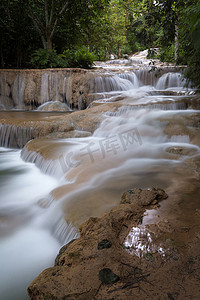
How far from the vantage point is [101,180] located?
315cm

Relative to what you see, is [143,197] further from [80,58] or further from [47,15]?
[47,15]

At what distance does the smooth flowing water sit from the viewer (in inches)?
83.6

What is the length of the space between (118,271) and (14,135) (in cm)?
542

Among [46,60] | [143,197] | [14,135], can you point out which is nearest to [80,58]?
[46,60]

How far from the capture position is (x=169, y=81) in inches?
402

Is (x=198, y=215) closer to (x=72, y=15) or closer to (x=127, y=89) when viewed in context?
(x=127, y=89)

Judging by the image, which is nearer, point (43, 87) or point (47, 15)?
point (43, 87)

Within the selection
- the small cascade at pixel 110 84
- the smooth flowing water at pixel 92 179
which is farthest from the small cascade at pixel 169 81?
the smooth flowing water at pixel 92 179

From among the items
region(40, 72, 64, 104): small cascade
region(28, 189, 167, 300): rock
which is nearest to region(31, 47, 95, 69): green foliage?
region(40, 72, 64, 104): small cascade

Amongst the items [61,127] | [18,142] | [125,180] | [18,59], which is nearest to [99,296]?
[125,180]

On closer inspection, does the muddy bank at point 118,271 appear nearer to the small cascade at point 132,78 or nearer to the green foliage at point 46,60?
the small cascade at point 132,78

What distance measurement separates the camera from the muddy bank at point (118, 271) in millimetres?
1093

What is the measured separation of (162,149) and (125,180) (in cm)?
160

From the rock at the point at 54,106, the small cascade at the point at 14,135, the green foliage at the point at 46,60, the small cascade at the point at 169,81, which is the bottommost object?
the small cascade at the point at 14,135
